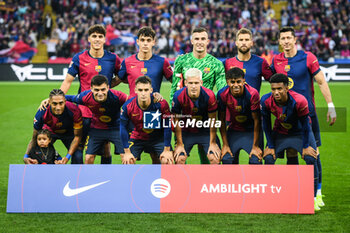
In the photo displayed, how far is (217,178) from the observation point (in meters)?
5.74

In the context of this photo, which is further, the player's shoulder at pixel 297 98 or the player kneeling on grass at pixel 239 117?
the player kneeling on grass at pixel 239 117

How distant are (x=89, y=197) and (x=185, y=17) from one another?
22423mm

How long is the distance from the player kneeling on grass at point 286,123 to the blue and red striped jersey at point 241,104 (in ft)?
0.41

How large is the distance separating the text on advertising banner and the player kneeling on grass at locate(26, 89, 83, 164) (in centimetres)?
95

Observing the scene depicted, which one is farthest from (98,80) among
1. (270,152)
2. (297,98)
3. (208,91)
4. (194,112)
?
(297,98)

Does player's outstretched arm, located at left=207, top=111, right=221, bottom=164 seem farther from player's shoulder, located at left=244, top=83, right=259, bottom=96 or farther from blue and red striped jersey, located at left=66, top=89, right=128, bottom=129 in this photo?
blue and red striped jersey, located at left=66, top=89, right=128, bottom=129

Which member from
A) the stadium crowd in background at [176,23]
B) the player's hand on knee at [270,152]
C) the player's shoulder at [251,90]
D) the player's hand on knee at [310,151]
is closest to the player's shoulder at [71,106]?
the player's shoulder at [251,90]

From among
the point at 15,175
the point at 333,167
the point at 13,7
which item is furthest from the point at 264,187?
the point at 13,7

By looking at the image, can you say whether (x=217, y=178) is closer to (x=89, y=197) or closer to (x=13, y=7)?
(x=89, y=197)

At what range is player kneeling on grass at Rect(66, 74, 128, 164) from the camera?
677 centimetres

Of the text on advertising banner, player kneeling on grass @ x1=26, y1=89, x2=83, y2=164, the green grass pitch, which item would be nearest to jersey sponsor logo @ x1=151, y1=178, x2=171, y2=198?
the text on advertising banner

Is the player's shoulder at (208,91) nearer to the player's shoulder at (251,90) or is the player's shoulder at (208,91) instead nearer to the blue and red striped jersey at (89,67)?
the player's shoulder at (251,90)

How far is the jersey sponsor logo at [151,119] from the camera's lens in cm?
646

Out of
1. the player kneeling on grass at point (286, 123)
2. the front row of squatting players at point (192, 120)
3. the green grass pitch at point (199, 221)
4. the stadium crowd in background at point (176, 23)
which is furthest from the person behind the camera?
the stadium crowd in background at point (176, 23)
